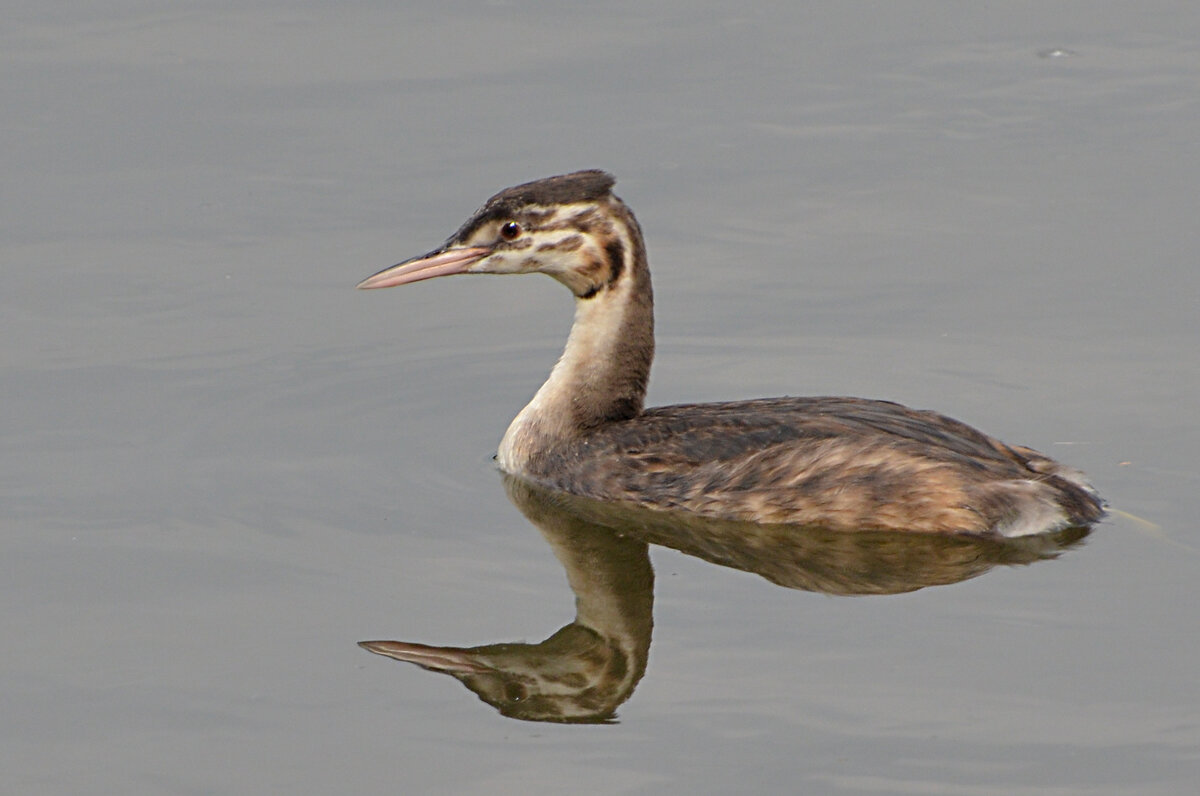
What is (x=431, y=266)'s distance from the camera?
9.52m

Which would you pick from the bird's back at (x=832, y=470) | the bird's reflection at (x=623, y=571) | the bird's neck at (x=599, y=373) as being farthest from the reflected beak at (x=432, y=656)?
the bird's neck at (x=599, y=373)

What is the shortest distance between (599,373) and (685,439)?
27.7 inches

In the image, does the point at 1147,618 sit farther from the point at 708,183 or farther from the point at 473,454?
the point at 708,183

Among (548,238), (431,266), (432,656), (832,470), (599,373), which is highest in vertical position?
(548,238)

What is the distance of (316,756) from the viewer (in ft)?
22.9

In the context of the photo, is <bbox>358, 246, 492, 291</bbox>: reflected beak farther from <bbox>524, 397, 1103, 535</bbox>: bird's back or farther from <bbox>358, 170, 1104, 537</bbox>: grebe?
<bbox>524, 397, 1103, 535</bbox>: bird's back

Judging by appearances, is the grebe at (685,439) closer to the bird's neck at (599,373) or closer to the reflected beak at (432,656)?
the bird's neck at (599,373)

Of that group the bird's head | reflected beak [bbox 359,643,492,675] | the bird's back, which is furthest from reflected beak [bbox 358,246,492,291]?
reflected beak [bbox 359,643,492,675]

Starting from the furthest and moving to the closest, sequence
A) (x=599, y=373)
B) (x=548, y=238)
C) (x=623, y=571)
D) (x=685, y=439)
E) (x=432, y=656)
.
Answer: (x=599, y=373) < (x=548, y=238) < (x=685, y=439) < (x=623, y=571) < (x=432, y=656)

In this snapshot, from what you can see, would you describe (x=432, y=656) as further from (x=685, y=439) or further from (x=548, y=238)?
(x=548, y=238)

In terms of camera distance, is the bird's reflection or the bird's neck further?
the bird's neck

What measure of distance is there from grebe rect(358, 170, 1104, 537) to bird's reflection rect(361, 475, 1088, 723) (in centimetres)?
7

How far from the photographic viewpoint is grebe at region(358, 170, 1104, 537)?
8.54m

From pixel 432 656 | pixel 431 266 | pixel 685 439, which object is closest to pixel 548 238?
pixel 431 266
